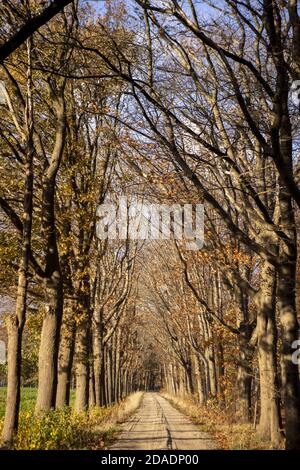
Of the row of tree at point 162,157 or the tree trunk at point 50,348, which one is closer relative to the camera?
the row of tree at point 162,157

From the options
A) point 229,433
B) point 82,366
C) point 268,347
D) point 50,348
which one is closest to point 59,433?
point 50,348

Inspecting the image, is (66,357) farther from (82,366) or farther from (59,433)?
(59,433)

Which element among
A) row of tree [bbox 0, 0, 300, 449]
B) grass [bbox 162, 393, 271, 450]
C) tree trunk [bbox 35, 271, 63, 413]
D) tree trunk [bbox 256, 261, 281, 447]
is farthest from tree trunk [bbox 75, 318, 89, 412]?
tree trunk [bbox 256, 261, 281, 447]

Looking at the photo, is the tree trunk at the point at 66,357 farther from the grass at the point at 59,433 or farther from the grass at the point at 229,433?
the grass at the point at 229,433

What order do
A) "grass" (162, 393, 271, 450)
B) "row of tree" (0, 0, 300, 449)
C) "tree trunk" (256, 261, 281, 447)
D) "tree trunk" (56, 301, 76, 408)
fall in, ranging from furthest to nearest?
"tree trunk" (56, 301, 76, 408), "tree trunk" (256, 261, 281, 447), "grass" (162, 393, 271, 450), "row of tree" (0, 0, 300, 449)

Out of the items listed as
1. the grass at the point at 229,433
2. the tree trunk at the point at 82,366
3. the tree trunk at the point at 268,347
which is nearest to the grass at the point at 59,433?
the tree trunk at the point at 82,366

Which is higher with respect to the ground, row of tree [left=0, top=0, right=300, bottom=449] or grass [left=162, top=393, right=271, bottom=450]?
row of tree [left=0, top=0, right=300, bottom=449]

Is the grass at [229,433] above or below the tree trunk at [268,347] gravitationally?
below

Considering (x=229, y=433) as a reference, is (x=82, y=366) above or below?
above

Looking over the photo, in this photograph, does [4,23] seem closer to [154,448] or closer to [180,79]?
[180,79]

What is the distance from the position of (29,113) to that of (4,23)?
2702 mm

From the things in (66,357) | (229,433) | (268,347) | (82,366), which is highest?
(268,347)

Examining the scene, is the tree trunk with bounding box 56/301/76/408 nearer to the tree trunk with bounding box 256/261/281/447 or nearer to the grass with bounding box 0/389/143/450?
the grass with bounding box 0/389/143/450

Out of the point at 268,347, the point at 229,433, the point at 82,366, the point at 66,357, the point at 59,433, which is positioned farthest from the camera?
the point at 82,366
